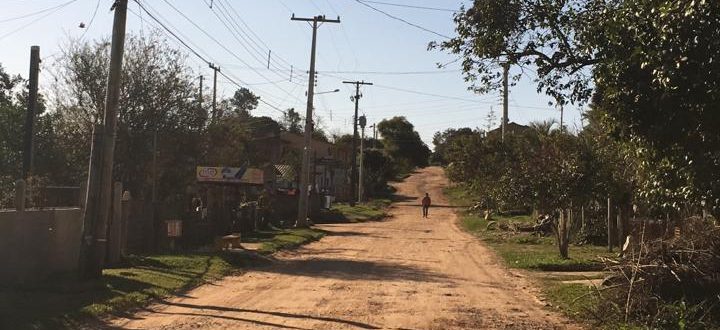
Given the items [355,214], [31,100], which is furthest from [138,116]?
[355,214]

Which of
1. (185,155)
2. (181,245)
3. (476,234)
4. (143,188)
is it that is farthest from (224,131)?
(476,234)

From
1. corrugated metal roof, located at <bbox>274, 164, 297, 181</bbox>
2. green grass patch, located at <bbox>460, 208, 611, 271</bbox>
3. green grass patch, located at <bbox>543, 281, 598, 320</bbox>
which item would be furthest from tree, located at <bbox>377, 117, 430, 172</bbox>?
green grass patch, located at <bbox>543, 281, 598, 320</bbox>

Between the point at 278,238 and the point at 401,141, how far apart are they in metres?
86.7

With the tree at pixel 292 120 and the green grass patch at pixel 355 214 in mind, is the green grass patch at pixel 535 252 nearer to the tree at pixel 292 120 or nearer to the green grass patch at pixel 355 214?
the green grass patch at pixel 355 214

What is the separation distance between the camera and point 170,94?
25453 millimetres

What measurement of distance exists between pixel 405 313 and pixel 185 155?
17.0 meters

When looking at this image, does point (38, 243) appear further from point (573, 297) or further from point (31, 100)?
point (31, 100)

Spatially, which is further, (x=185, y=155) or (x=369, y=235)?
(x=369, y=235)

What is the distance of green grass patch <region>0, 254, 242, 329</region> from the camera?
10.0 m

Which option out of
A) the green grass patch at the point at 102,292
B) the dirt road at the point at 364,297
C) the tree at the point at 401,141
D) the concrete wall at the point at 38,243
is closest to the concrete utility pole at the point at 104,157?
the concrete wall at the point at 38,243

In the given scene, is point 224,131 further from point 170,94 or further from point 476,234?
point 476,234

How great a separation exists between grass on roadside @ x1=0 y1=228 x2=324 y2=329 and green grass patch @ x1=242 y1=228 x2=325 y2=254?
15.3 feet

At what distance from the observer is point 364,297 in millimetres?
13141

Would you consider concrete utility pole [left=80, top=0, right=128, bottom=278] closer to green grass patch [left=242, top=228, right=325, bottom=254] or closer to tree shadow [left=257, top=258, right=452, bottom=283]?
tree shadow [left=257, top=258, right=452, bottom=283]
